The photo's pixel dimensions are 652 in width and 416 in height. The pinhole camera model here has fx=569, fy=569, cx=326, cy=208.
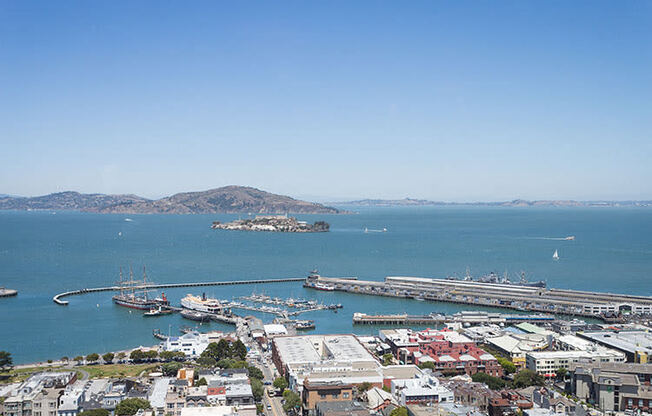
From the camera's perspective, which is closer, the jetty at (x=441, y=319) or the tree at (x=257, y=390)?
the tree at (x=257, y=390)

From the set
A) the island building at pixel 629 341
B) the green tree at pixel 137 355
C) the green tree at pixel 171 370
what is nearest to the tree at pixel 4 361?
the green tree at pixel 137 355

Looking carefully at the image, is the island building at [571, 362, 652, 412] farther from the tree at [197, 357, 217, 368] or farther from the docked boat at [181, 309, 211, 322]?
the docked boat at [181, 309, 211, 322]

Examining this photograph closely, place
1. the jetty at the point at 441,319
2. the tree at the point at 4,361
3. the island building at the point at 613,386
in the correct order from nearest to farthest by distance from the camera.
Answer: the island building at the point at 613,386 < the tree at the point at 4,361 < the jetty at the point at 441,319

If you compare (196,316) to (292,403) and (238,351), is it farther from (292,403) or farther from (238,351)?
(292,403)

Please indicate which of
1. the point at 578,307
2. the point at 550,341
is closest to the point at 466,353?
the point at 550,341

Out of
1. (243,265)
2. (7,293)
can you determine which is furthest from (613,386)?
(243,265)

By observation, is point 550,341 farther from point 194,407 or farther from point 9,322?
point 9,322

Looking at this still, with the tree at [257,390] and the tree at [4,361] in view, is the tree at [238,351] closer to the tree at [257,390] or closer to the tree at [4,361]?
the tree at [257,390]
